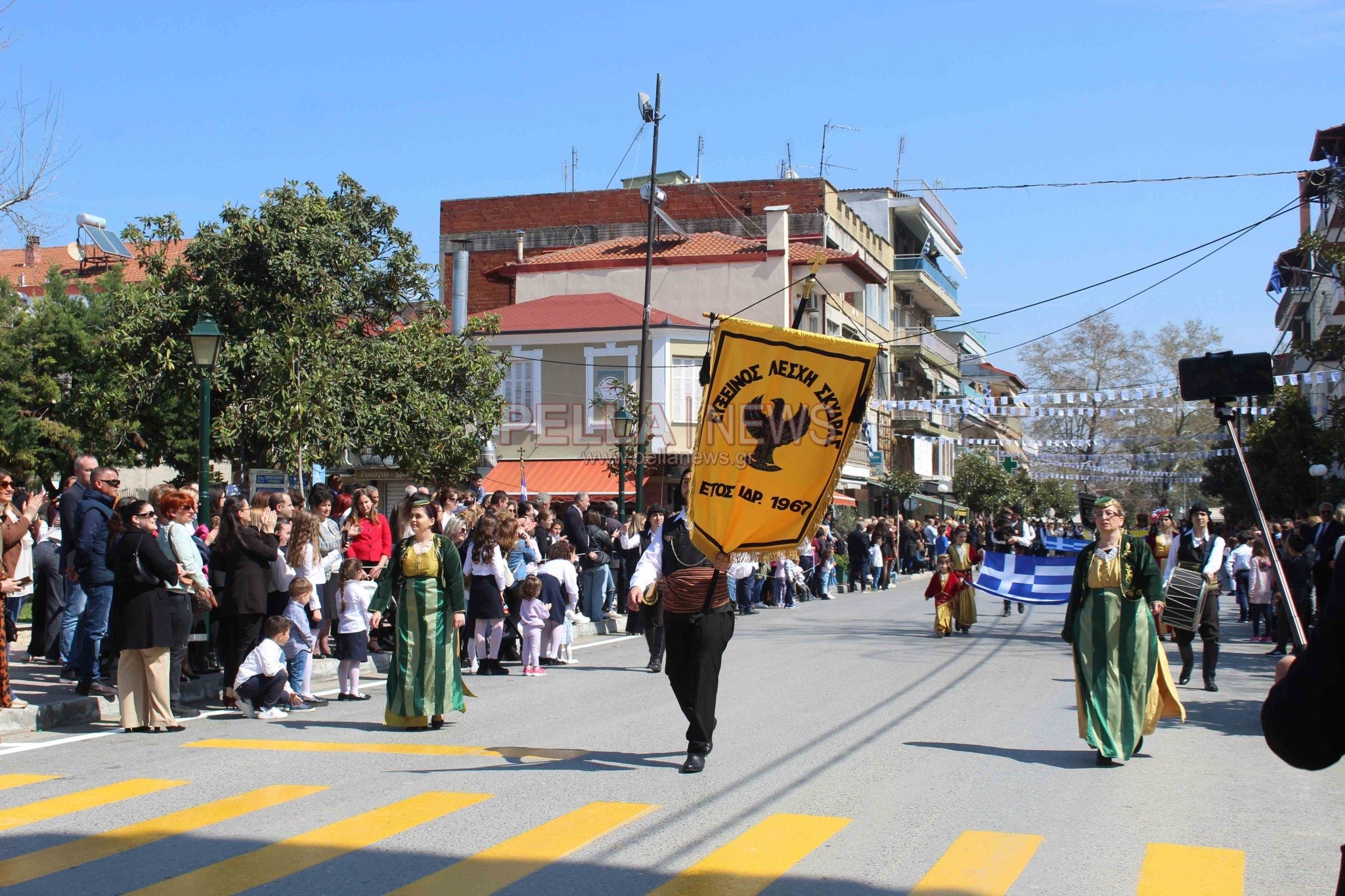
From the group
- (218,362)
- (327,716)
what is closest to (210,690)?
(327,716)

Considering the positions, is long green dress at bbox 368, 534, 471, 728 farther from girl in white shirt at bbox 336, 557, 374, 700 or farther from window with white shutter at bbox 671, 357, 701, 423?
window with white shutter at bbox 671, 357, 701, 423

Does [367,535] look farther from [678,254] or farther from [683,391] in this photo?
[678,254]

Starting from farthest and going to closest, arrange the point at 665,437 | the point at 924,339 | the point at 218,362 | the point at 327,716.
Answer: the point at 924,339 → the point at 665,437 → the point at 218,362 → the point at 327,716

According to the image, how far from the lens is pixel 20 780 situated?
796cm

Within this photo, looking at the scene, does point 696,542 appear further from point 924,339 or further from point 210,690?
point 924,339

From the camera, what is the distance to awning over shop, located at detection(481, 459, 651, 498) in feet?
121

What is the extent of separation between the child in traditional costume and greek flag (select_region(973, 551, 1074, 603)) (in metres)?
0.57

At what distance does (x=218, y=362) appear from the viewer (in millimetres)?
25422

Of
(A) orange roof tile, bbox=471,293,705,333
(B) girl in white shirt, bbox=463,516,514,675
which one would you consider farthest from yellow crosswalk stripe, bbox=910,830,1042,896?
(A) orange roof tile, bbox=471,293,705,333

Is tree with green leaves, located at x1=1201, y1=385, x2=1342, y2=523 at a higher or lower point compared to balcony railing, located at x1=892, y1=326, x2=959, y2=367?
lower

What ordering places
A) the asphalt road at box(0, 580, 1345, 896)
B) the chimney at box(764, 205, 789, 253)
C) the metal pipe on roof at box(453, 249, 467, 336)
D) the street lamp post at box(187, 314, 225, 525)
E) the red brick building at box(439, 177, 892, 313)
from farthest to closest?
1. the red brick building at box(439, 177, 892, 313)
2. the chimney at box(764, 205, 789, 253)
3. the metal pipe on roof at box(453, 249, 467, 336)
4. the street lamp post at box(187, 314, 225, 525)
5. the asphalt road at box(0, 580, 1345, 896)

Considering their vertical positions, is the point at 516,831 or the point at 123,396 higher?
the point at 123,396

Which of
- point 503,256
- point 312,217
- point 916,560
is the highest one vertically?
point 503,256

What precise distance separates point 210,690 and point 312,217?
16.8m
